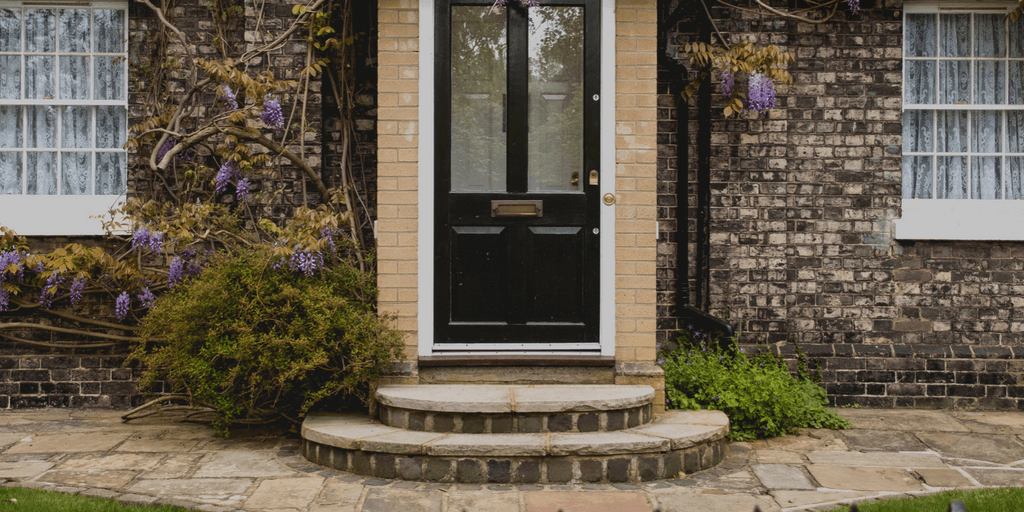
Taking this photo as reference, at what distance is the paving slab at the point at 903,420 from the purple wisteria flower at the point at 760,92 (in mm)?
2356

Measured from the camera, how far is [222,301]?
4.53 m

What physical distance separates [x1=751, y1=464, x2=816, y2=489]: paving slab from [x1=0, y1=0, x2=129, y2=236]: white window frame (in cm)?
473

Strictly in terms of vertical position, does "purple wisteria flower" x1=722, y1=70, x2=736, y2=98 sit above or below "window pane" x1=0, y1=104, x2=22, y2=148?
above

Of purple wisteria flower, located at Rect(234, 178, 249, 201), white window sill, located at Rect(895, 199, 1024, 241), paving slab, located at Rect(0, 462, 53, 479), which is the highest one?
purple wisteria flower, located at Rect(234, 178, 249, 201)

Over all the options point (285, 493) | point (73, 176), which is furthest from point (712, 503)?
point (73, 176)

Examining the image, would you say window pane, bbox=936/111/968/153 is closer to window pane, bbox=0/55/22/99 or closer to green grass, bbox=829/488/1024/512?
green grass, bbox=829/488/1024/512

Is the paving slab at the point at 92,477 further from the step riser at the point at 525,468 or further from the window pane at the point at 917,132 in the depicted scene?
the window pane at the point at 917,132

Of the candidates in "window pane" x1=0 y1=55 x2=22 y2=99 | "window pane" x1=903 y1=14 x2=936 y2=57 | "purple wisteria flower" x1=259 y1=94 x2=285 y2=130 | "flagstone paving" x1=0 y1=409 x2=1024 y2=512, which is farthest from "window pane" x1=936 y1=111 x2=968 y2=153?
"window pane" x1=0 y1=55 x2=22 y2=99

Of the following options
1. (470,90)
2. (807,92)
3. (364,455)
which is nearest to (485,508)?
(364,455)

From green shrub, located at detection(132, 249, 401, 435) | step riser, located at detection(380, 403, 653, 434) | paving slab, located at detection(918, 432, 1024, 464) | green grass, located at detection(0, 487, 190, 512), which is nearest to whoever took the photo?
green grass, located at detection(0, 487, 190, 512)

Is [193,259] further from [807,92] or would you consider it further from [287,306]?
[807,92]

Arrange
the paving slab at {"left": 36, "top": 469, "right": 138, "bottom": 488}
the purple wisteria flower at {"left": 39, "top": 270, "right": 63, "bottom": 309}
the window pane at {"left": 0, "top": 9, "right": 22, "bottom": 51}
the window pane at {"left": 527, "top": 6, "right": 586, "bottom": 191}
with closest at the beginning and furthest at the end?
1. the paving slab at {"left": 36, "top": 469, "right": 138, "bottom": 488}
2. the window pane at {"left": 527, "top": 6, "right": 586, "bottom": 191}
3. the purple wisteria flower at {"left": 39, "top": 270, "right": 63, "bottom": 309}
4. the window pane at {"left": 0, "top": 9, "right": 22, "bottom": 51}

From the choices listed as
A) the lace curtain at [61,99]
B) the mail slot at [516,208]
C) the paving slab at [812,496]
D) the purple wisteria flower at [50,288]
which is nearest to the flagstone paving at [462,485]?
the paving slab at [812,496]

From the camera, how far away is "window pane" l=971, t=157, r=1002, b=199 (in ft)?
19.9
